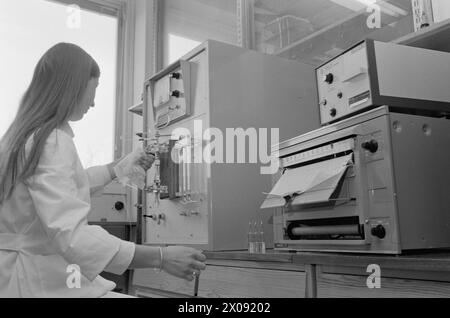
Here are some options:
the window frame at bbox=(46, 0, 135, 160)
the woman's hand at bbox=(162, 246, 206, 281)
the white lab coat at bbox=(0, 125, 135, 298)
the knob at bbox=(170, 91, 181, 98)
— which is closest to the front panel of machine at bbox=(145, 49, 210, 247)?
the knob at bbox=(170, 91, 181, 98)

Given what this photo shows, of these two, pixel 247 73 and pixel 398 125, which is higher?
pixel 247 73

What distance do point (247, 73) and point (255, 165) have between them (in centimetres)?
37

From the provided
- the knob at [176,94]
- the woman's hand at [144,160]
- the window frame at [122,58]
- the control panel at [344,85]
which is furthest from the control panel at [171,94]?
the window frame at [122,58]

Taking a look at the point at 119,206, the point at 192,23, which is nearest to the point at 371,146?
the point at 119,206

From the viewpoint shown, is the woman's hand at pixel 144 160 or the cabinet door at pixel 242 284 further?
the woman's hand at pixel 144 160

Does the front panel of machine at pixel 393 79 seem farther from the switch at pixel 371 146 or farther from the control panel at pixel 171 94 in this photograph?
the control panel at pixel 171 94

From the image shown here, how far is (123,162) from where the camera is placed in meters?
1.47

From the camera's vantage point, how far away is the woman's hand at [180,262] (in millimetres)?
900

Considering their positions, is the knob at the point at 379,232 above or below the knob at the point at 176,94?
below

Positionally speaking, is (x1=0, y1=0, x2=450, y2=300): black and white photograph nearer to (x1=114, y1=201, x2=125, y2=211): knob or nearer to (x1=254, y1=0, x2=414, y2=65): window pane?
(x1=254, y1=0, x2=414, y2=65): window pane

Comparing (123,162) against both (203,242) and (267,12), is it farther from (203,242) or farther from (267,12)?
(267,12)

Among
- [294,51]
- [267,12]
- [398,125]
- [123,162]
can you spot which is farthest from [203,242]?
[267,12]

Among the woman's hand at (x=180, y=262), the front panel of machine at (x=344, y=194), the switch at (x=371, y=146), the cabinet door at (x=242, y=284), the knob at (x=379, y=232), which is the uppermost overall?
the switch at (x=371, y=146)

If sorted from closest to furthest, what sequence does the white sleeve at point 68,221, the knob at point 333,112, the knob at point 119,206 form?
the white sleeve at point 68,221
the knob at point 333,112
the knob at point 119,206
